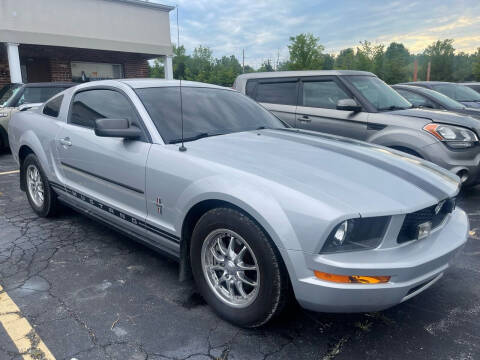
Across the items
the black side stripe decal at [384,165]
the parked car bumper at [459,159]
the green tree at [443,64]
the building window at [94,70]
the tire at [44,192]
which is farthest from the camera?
the green tree at [443,64]

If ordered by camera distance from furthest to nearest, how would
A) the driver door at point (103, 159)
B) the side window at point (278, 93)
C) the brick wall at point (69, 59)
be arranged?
the brick wall at point (69, 59) < the side window at point (278, 93) < the driver door at point (103, 159)

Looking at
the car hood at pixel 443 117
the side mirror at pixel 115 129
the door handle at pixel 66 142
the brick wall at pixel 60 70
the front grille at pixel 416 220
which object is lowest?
the front grille at pixel 416 220

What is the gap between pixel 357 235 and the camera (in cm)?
207

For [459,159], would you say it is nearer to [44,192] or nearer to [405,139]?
[405,139]

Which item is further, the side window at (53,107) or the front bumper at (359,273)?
the side window at (53,107)

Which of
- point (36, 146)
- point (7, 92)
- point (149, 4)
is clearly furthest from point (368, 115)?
point (149, 4)

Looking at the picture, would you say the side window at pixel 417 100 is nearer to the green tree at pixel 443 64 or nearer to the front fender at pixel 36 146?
the front fender at pixel 36 146

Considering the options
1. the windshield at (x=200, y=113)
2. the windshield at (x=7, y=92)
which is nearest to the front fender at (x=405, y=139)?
the windshield at (x=200, y=113)

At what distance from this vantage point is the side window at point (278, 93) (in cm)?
632

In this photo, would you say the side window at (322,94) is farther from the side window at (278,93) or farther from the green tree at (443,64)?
the green tree at (443,64)

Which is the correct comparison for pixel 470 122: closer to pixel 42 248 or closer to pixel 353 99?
pixel 353 99

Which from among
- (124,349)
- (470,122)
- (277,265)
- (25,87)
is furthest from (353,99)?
(25,87)

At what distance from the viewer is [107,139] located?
331cm

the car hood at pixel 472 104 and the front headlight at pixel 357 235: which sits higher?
the car hood at pixel 472 104
